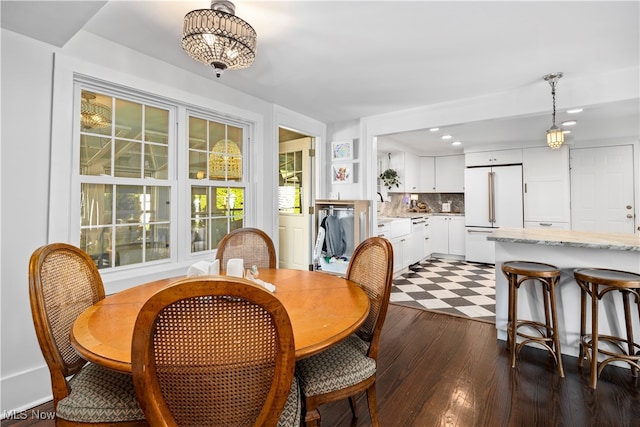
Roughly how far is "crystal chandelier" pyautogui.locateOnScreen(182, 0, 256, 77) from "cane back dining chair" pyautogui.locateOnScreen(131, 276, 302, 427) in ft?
4.62

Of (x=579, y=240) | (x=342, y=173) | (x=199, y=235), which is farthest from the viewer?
(x=342, y=173)

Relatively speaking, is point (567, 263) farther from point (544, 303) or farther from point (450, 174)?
point (450, 174)

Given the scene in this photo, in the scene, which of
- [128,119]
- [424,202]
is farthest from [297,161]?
[424,202]

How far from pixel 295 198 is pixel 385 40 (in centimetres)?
281

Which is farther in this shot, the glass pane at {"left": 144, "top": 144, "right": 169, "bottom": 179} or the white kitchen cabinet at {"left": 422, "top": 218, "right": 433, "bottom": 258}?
the white kitchen cabinet at {"left": 422, "top": 218, "right": 433, "bottom": 258}

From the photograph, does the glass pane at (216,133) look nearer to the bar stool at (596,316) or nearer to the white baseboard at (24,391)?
the white baseboard at (24,391)

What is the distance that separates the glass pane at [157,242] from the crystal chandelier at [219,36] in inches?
58.9

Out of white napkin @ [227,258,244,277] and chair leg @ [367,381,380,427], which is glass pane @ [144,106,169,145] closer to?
white napkin @ [227,258,244,277]

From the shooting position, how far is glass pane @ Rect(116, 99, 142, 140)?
2.37 m

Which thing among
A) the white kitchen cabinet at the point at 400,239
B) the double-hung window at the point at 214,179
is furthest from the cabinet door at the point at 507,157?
the double-hung window at the point at 214,179

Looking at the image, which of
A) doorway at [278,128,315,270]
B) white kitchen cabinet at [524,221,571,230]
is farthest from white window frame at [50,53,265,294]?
white kitchen cabinet at [524,221,571,230]

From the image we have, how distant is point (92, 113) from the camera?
2240 mm

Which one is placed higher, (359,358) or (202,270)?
(202,270)

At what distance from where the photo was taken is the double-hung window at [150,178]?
2246mm
